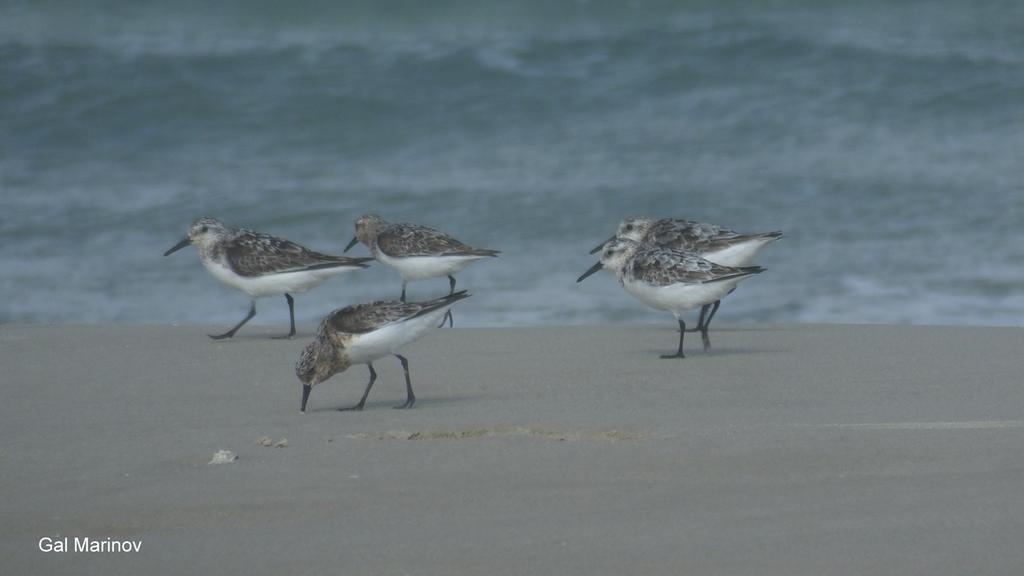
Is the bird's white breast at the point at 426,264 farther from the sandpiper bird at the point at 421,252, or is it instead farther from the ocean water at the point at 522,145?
the ocean water at the point at 522,145

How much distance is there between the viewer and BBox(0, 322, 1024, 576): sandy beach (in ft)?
15.9

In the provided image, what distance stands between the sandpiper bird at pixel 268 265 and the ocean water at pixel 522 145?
4.05ft

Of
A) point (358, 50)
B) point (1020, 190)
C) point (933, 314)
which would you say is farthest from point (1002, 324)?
point (358, 50)

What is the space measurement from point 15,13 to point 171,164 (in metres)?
6.89

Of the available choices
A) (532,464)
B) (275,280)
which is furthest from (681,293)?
(532,464)

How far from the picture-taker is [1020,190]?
1454 centimetres

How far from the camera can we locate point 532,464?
5.91 metres

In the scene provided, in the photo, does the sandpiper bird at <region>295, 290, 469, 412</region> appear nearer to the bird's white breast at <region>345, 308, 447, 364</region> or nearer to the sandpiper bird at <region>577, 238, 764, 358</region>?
the bird's white breast at <region>345, 308, 447, 364</region>

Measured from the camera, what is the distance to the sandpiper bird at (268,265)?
10.2m

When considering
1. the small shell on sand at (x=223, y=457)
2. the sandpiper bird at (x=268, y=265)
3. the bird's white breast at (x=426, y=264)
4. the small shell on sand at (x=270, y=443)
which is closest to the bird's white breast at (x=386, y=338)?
the small shell on sand at (x=270, y=443)

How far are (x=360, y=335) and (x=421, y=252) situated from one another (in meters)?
3.74

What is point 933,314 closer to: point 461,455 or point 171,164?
point 461,455

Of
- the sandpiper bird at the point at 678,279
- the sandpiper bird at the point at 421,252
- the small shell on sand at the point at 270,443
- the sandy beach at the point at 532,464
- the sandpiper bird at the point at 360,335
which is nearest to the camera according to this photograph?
the sandy beach at the point at 532,464

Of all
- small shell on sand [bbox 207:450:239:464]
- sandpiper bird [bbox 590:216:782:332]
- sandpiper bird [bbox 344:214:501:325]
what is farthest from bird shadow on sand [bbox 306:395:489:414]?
sandpiper bird [bbox 344:214:501:325]
